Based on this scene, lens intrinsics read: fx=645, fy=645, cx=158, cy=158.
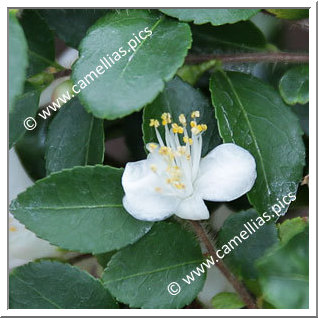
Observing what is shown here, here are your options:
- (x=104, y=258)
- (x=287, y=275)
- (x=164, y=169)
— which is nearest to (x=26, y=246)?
(x=104, y=258)

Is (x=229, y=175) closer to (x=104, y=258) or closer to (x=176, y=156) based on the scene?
(x=176, y=156)

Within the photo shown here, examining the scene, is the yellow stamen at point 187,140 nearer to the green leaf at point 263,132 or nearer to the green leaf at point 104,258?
the green leaf at point 263,132

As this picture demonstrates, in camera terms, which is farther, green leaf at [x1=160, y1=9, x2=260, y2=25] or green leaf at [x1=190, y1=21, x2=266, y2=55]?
green leaf at [x1=190, y1=21, x2=266, y2=55]

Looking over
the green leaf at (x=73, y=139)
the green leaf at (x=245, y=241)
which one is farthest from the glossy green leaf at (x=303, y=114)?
the green leaf at (x=73, y=139)

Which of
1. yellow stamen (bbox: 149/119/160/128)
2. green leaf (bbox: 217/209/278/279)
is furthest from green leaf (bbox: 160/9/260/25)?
green leaf (bbox: 217/209/278/279)

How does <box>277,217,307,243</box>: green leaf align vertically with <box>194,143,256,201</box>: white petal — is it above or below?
below

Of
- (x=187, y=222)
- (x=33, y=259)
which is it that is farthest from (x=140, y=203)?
(x=33, y=259)

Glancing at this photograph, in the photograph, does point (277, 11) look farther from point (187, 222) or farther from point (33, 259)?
point (33, 259)

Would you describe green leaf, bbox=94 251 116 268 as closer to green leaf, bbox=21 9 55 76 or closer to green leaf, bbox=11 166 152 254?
green leaf, bbox=11 166 152 254
